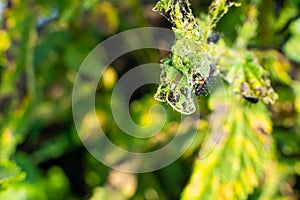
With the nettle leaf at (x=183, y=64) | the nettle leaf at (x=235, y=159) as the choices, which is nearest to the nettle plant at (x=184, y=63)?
the nettle leaf at (x=183, y=64)

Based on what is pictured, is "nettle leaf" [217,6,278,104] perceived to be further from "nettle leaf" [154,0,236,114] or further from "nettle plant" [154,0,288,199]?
"nettle leaf" [154,0,236,114]

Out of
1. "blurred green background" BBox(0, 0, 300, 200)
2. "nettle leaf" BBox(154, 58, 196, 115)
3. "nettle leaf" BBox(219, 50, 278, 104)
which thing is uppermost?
"nettle leaf" BBox(154, 58, 196, 115)

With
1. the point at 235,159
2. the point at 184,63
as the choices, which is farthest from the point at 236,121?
the point at 184,63

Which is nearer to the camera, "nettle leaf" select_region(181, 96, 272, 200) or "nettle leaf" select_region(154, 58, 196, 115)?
"nettle leaf" select_region(154, 58, 196, 115)

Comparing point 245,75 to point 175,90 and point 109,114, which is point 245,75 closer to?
point 175,90

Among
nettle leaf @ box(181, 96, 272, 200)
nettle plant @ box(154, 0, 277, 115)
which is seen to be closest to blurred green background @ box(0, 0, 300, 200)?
nettle leaf @ box(181, 96, 272, 200)

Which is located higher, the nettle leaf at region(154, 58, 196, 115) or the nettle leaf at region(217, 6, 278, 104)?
the nettle leaf at region(154, 58, 196, 115)

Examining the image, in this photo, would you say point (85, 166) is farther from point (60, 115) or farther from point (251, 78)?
point (251, 78)
